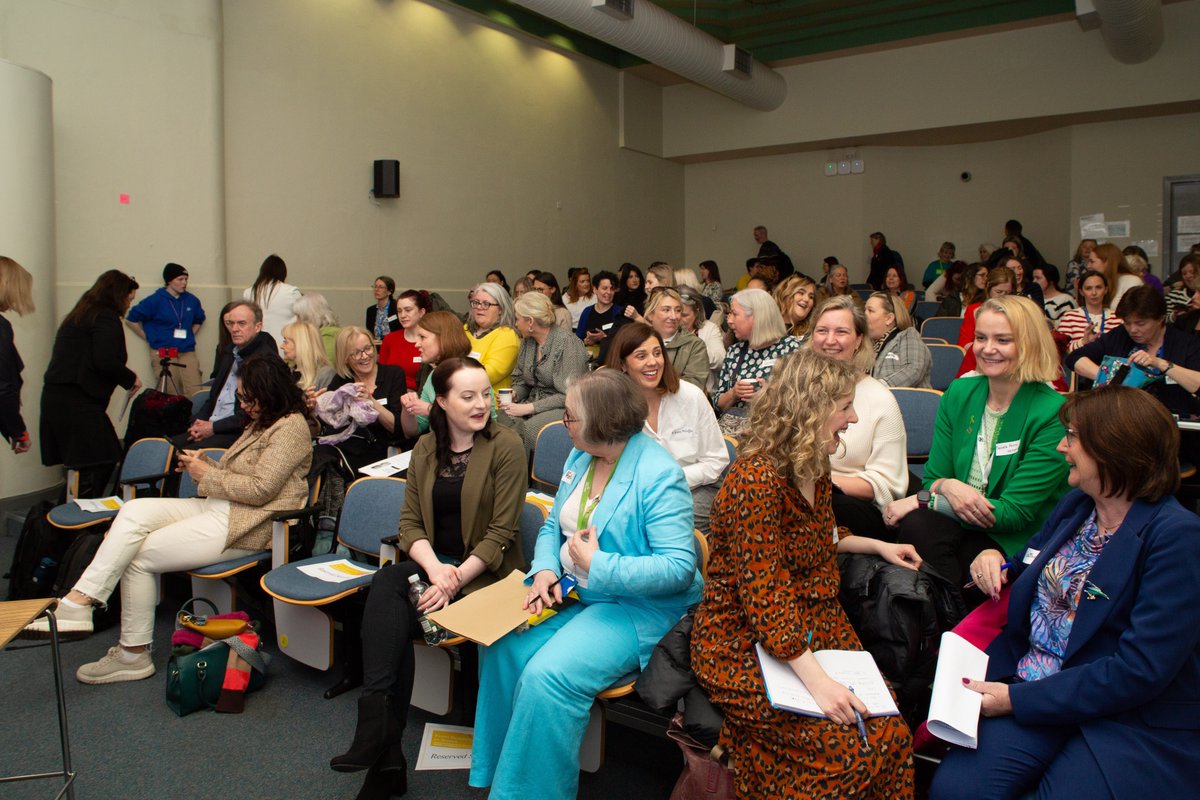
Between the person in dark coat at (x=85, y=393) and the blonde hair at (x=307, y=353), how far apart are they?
1.33m

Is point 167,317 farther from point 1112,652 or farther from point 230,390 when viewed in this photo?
A: point 1112,652

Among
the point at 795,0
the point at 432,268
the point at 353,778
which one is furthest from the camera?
the point at 795,0

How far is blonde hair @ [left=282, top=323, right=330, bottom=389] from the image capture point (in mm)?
4656

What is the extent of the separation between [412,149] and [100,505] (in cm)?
696

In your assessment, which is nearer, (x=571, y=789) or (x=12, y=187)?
(x=571, y=789)

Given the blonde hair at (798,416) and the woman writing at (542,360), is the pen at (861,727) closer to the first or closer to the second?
the blonde hair at (798,416)

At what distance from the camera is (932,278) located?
1299cm

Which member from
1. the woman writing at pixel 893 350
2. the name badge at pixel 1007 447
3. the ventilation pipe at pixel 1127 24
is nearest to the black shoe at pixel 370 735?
the name badge at pixel 1007 447

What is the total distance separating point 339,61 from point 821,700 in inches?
361

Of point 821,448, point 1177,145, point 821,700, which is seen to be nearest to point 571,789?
point 821,700

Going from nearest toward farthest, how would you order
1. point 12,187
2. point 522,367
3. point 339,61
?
point 522,367
point 12,187
point 339,61

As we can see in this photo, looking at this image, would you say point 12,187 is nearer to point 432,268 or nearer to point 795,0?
point 432,268

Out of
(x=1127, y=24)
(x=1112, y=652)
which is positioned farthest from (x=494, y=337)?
(x=1127, y=24)

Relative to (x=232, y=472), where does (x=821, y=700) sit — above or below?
below
